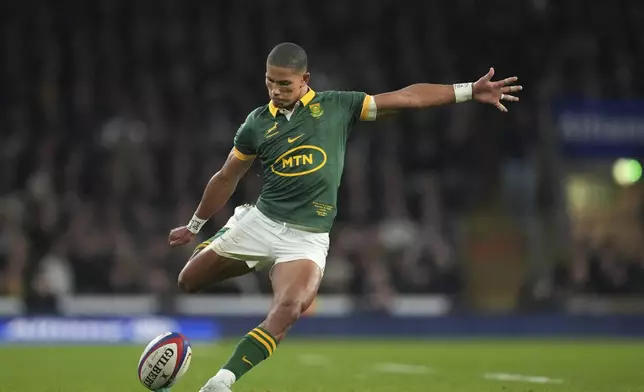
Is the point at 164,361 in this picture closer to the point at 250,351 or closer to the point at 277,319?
the point at 250,351

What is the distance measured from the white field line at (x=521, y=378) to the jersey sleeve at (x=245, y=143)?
11.4 ft

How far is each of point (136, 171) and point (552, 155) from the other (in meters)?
7.72

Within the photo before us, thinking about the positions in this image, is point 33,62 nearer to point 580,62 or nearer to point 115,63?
point 115,63

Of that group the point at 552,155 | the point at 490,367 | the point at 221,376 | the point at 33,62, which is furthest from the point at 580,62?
the point at 221,376

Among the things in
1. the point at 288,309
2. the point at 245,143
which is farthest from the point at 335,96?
the point at 288,309

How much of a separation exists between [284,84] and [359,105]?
0.61 m

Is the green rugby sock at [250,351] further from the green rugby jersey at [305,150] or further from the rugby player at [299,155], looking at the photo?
the green rugby jersey at [305,150]

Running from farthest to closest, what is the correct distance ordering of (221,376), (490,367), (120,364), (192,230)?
(120,364) < (490,367) < (192,230) < (221,376)

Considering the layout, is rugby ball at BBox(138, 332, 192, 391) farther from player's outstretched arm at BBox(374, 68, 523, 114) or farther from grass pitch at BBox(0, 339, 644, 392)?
player's outstretched arm at BBox(374, 68, 523, 114)

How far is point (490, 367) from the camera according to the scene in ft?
40.6

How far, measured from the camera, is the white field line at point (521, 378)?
33.2 ft

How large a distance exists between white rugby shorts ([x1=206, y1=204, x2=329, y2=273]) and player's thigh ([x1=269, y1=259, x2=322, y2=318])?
60 millimetres

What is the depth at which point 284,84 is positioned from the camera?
7922mm

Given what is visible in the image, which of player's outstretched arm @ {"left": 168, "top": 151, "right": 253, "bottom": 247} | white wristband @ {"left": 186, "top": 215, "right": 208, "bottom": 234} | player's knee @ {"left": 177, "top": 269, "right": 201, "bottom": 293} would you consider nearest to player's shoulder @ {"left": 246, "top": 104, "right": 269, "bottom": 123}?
player's outstretched arm @ {"left": 168, "top": 151, "right": 253, "bottom": 247}
